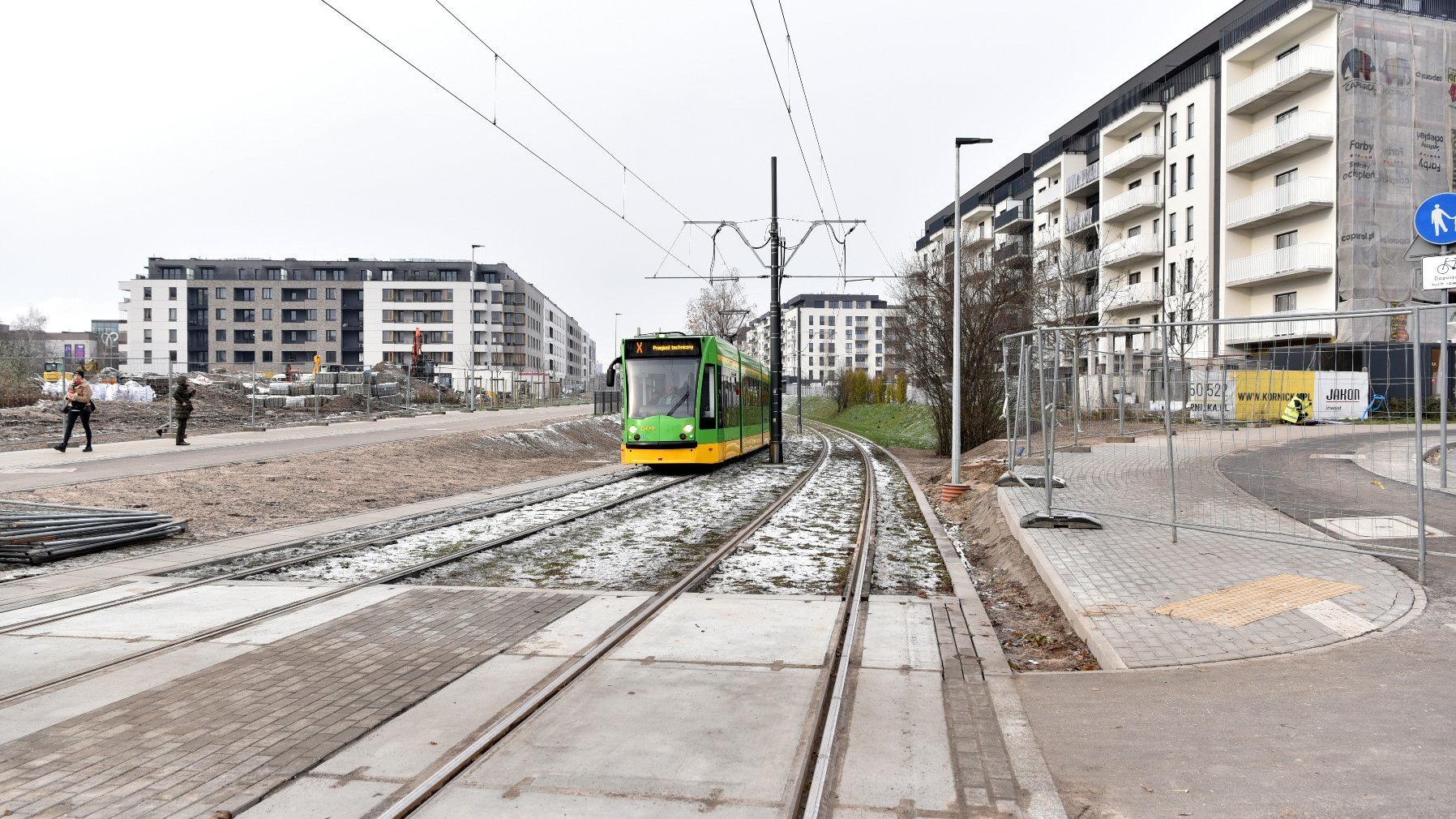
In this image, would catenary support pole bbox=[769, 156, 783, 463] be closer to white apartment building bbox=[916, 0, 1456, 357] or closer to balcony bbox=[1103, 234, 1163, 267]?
white apartment building bbox=[916, 0, 1456, 357]

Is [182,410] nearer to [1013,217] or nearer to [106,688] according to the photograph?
[106,688]

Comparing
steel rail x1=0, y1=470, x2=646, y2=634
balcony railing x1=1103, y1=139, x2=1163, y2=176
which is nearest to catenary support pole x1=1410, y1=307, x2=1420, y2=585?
steel rail x1=0, y1=470, x2=646, y2=634

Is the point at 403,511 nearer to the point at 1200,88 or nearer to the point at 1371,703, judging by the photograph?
the point at 1371,703

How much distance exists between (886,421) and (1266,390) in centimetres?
4540

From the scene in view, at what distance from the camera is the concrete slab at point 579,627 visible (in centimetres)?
600

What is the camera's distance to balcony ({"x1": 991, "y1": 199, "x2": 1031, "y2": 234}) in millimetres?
63531

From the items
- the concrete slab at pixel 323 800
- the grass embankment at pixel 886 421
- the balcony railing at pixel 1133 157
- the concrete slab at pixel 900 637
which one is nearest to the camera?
the concrete slab at pixel 323 800

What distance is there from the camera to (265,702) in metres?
4.86

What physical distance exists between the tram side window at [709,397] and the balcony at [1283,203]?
27.4m

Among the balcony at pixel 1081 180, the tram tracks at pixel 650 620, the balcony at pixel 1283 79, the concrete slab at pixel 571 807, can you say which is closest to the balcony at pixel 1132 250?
the balcony at pixel 1081 180

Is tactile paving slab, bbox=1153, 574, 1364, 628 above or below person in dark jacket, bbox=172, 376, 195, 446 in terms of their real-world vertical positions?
below

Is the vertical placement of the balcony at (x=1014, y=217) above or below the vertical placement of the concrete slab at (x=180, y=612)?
above

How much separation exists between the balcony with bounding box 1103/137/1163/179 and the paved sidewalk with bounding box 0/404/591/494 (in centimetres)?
3397

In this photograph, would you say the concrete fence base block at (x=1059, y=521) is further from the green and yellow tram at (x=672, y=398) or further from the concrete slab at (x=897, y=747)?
the green and yellow tram at (x=672, y=398)
